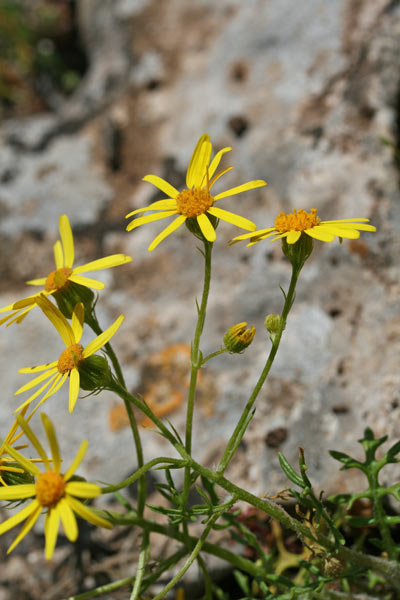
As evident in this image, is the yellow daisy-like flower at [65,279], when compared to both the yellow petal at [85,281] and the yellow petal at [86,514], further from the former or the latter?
the yellow petal at [86,514]

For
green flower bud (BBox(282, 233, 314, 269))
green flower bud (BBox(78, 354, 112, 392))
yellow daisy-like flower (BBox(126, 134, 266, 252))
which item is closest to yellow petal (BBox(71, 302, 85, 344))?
green flower bud (BBox(78, 354, 112, 392))

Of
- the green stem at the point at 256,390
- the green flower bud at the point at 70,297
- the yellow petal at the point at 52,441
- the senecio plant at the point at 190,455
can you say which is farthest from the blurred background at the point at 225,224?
the yellow petal at the point at 52,441

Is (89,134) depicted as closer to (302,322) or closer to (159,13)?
(159,13)

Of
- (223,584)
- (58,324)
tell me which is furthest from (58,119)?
(223,584)

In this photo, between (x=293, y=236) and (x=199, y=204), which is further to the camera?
(x=199, y=204)

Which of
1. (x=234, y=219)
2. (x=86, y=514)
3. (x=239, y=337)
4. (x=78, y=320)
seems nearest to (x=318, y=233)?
(x=234, y=219)

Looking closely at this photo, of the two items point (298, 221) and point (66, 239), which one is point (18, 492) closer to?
point (66, 239)

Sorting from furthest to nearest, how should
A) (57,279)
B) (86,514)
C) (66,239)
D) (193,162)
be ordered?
(66,239) < (193,162) < (57,279) < (86,514)
